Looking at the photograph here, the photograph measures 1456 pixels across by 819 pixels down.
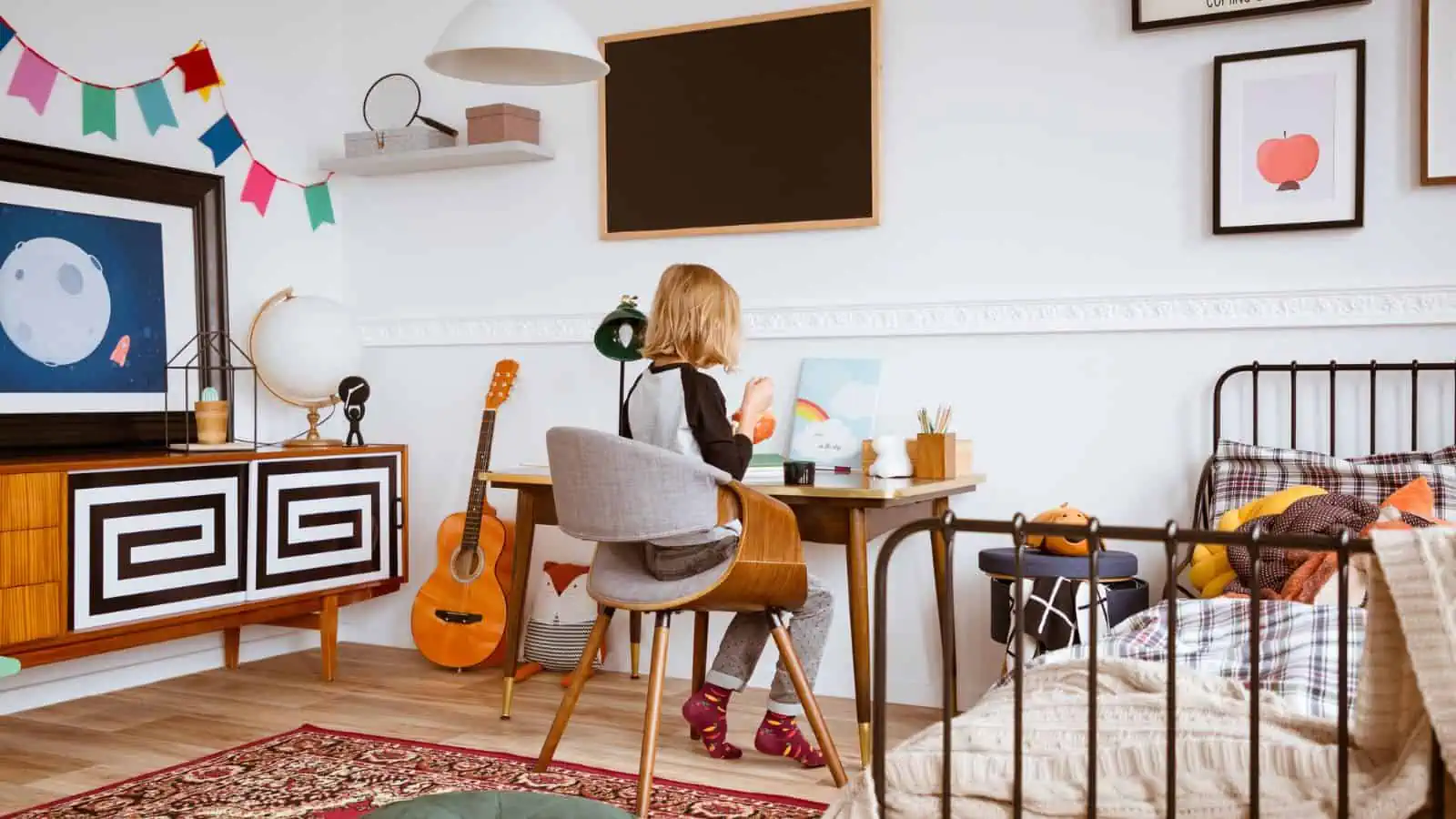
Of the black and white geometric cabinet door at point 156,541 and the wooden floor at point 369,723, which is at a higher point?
the black and white geometric cabinet door at point 156,541

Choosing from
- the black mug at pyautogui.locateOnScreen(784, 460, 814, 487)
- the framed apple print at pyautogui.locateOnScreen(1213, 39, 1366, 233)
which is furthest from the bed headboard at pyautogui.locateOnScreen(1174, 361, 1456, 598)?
the black mug at pyautogui.locateOnScreen(784, 460, 814, 487)

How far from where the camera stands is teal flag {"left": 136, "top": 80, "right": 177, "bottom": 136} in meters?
3.76

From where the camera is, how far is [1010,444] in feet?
11.3

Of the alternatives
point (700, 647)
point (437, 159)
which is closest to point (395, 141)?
point (437, 159)

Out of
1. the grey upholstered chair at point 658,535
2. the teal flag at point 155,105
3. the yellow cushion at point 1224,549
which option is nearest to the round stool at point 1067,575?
the yellow cushion at point 1224,549

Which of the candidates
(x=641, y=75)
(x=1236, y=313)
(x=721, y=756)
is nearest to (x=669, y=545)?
→ (x=721, y=756)

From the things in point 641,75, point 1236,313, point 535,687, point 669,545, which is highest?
point 641,75

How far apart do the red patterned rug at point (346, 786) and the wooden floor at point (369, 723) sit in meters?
0.09

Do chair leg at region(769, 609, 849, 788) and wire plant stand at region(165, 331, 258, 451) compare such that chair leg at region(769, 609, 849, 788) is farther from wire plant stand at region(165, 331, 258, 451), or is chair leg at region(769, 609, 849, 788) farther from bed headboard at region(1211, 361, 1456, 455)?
wire plant stand at region(165, 331, 258, 451)

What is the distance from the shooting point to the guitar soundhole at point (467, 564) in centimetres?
388

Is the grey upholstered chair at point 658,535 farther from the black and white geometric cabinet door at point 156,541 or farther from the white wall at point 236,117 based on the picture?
the white wall at point 236,117

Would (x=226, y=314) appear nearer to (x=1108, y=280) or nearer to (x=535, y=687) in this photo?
(x=535, y=687)

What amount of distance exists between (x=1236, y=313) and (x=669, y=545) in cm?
155

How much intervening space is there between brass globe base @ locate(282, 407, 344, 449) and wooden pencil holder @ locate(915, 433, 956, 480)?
1.72 m
